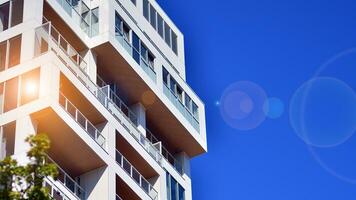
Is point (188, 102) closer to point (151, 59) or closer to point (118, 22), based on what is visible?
point (151, 59)

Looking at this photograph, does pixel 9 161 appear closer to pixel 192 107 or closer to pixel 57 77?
pixel 57 77

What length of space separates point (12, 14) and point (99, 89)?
246 inches

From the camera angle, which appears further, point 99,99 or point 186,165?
point 186,165

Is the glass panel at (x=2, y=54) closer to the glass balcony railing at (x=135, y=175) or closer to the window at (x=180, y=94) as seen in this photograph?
the glass balcony railing at (x=135, y=175)

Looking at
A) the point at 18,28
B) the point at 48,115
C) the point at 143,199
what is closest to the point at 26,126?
the point at 48,115

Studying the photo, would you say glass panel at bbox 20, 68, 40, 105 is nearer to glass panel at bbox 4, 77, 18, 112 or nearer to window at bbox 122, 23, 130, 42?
glass panel at bbox 4, 77, 18, 112

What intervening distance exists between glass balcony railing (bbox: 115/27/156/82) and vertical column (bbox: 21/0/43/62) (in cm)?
661

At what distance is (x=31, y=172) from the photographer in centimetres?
3014

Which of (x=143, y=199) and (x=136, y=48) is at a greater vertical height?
(x=136, y=48)

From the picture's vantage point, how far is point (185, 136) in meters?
63.6

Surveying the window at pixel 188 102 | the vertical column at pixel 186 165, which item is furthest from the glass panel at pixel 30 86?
the vertical column at pixel 186 165

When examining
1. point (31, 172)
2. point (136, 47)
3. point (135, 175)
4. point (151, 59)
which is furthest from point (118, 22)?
point (31, 172)

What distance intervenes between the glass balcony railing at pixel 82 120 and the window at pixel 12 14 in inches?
218

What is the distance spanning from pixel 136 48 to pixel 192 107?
26.6 ft
